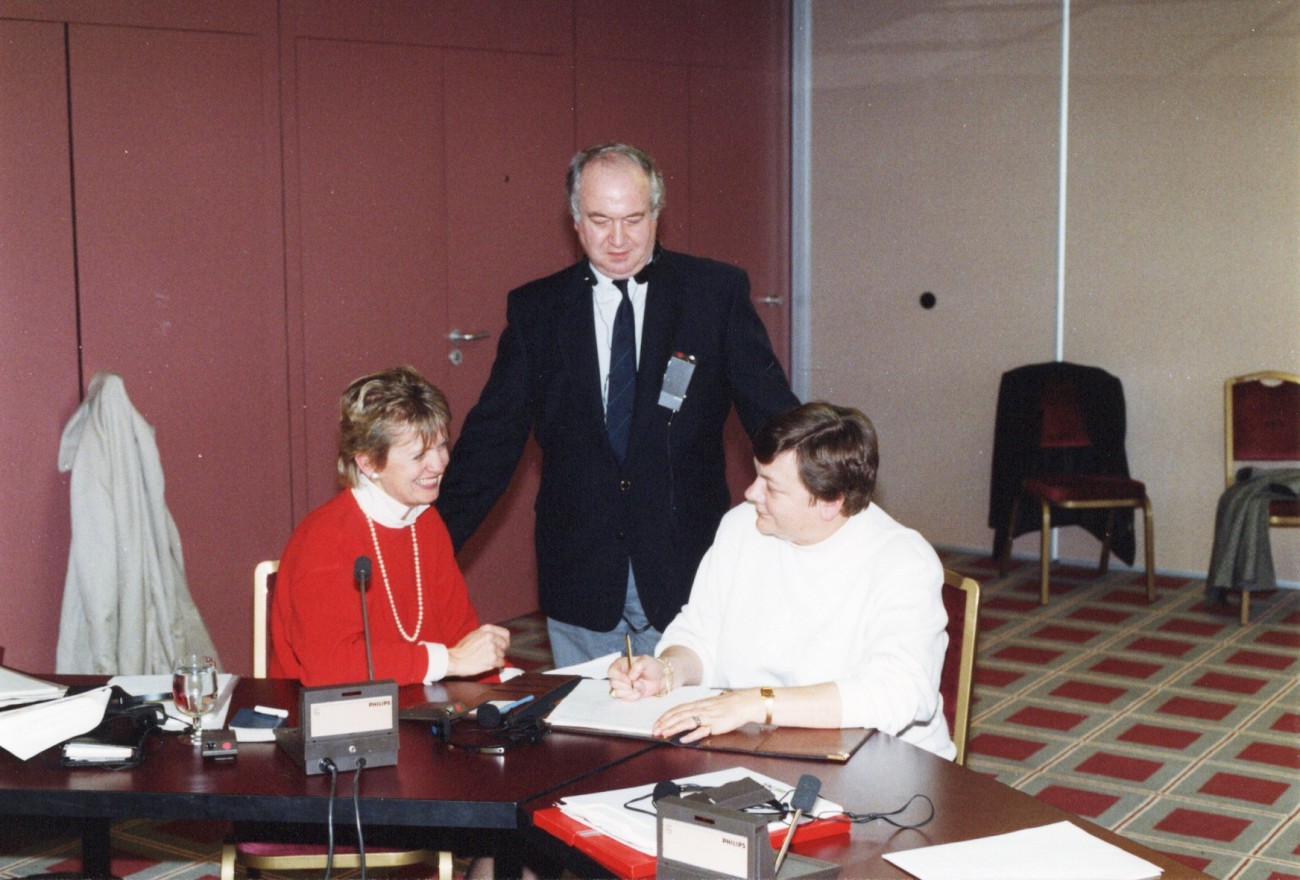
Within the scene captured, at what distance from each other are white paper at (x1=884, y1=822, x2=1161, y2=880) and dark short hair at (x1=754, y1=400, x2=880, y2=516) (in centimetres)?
78

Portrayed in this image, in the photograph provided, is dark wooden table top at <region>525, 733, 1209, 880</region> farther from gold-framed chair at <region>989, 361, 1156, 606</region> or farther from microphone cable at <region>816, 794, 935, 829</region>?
gold-framed chair at <region>989, 361, 1156, 606</region>

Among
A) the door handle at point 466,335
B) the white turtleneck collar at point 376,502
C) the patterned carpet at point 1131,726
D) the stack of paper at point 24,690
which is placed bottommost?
the patterned carpet at point 1131,726

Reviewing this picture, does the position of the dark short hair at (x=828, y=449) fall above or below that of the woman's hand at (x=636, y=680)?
above

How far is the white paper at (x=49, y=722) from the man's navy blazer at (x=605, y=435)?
95cm

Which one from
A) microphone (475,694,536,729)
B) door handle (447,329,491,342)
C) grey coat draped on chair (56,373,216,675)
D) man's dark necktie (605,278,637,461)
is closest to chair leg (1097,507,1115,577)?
door handle (447,329,491,342)

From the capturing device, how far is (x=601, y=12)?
636 centimetres

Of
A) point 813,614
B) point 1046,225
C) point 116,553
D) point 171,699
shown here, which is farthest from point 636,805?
point 1046,225

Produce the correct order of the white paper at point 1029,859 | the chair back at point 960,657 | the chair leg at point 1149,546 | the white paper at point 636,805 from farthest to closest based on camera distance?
the chair leg at point 1149,546 < the chair back at point 960,657 < the white paper at point 636,805 < the white paper at point 1029,859

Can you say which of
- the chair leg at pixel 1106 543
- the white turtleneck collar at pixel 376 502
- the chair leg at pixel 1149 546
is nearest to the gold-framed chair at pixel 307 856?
the white turtleneck collar at pixel 376 502

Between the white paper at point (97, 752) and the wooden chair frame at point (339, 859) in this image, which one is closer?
the white paper at point (97, 752)

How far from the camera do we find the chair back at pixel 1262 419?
6402mm

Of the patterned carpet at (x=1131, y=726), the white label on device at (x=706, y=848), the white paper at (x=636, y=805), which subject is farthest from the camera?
the patterned carpet at (x=1131, y=726)

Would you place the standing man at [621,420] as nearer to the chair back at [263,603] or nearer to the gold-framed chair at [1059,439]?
Answer: the chair back at [263,603]

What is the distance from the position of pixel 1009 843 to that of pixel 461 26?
180 inches
